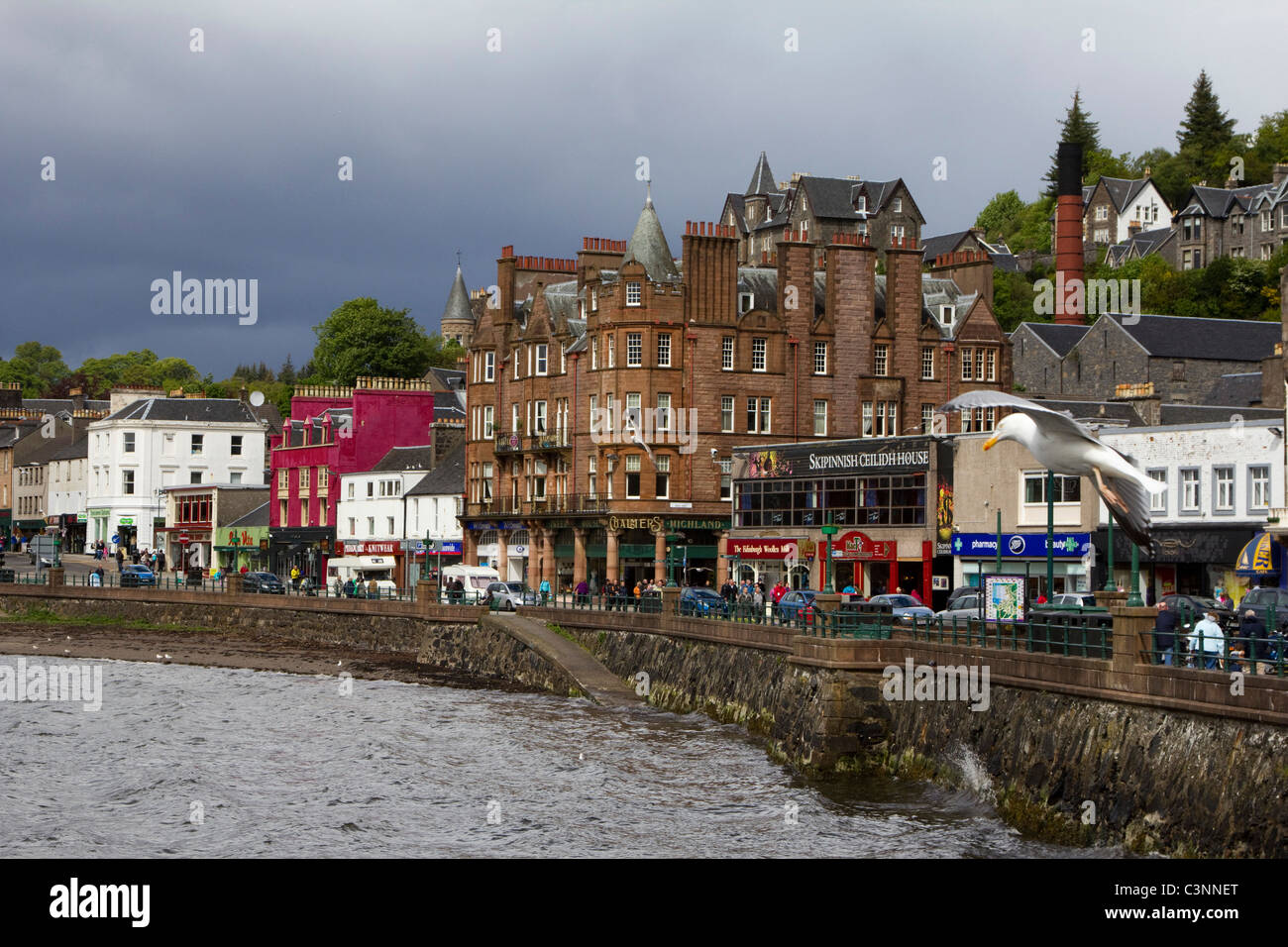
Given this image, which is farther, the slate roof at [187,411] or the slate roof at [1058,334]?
the slate roof at [187,411]

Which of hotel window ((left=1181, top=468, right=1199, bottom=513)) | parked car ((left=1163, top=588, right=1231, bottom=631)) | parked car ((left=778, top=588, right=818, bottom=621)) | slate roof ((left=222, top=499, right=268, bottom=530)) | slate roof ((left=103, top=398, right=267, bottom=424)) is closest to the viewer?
parked car ((left=1163, top=588, right=1231, bottom=631))

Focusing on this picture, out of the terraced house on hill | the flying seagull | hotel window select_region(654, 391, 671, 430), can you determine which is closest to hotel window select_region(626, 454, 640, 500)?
the terraced house on hill

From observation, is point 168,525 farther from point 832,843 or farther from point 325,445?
point 832,843

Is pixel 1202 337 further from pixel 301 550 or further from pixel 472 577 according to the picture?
pixel 301 550

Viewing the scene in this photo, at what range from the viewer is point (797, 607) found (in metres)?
42.8

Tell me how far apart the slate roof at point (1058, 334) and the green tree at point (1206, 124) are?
163 feet

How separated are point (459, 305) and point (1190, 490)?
132687 millimetres

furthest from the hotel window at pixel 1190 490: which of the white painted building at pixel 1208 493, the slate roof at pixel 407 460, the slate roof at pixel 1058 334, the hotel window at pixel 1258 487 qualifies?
the slate roof at pixel 1058 334

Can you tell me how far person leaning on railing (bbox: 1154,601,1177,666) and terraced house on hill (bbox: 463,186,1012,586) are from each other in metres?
43.9

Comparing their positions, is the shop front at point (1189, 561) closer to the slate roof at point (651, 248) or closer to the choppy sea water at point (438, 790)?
the choppy sea water at point (438, 790)

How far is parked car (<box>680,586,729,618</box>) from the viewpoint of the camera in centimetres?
5069

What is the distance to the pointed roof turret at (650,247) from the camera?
75.8m

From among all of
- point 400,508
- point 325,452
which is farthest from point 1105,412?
point 325,452

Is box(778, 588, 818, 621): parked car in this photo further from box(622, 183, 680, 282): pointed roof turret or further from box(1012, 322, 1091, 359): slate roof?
box(1012, 322, 1091, 359): slate roof
